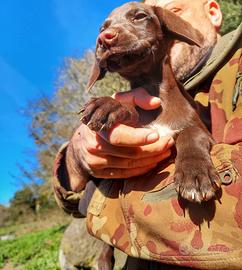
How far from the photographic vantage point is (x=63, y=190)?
2.95m

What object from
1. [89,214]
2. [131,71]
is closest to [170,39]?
[131,71]

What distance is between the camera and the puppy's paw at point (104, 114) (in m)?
2.06

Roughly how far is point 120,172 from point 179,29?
109 centimetres

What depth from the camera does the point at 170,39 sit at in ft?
8.93

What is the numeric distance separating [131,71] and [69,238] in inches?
316

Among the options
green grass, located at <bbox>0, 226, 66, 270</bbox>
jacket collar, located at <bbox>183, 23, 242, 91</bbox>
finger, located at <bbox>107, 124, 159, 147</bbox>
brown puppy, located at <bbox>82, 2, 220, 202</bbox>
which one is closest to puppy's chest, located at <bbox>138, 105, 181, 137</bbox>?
brown puppy, located at <bbox>82, 2, 220, 202</bbox>

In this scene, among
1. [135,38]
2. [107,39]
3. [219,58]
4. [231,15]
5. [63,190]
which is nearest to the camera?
[107,39]

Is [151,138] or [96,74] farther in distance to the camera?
[96,74]

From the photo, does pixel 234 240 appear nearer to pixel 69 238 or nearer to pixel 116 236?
pixel 116 236

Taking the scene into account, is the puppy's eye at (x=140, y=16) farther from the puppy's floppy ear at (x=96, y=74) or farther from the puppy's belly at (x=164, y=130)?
the puppy's belly at (x=164, y=130)

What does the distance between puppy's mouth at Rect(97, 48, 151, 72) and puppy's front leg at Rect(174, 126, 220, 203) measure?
1.91ft

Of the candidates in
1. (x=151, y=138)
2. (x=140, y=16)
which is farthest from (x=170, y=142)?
(x=140, y=16)

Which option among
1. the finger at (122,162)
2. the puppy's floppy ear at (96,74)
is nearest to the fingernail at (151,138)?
the finger at (122,162)

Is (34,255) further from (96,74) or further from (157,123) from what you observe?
(157,123)
